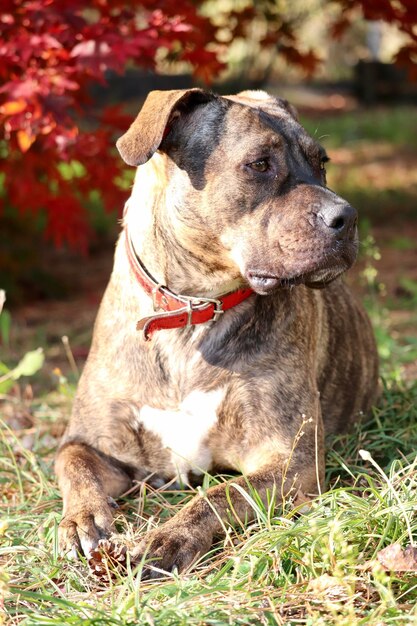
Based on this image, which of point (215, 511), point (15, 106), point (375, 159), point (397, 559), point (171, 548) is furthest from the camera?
point (375, 159)

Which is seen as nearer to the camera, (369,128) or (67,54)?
(67,54)

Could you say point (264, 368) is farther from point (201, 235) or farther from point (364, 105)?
point (364, 105)

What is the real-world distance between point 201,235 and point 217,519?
107 centimetres

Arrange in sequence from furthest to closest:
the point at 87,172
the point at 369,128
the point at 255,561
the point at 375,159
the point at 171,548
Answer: the point at 369,128 < the point at 375,159 < the point at 87,172 < the point at 171,548 < the point at 255,561

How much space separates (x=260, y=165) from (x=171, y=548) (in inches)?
A: 57.3

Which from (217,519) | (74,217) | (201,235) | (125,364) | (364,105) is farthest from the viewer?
(364,105)

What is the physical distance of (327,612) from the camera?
267 cm

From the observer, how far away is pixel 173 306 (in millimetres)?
3672

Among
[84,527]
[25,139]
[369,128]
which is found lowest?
[369,128]

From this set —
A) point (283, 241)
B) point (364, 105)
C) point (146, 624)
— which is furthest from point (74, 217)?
point (364, 105)

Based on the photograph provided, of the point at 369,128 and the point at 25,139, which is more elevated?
the point at 25,139

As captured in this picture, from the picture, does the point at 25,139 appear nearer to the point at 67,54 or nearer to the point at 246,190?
the point at 67,54

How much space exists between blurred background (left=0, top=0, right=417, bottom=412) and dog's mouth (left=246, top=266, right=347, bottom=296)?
925mm

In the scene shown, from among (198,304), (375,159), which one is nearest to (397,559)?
(198,304)
